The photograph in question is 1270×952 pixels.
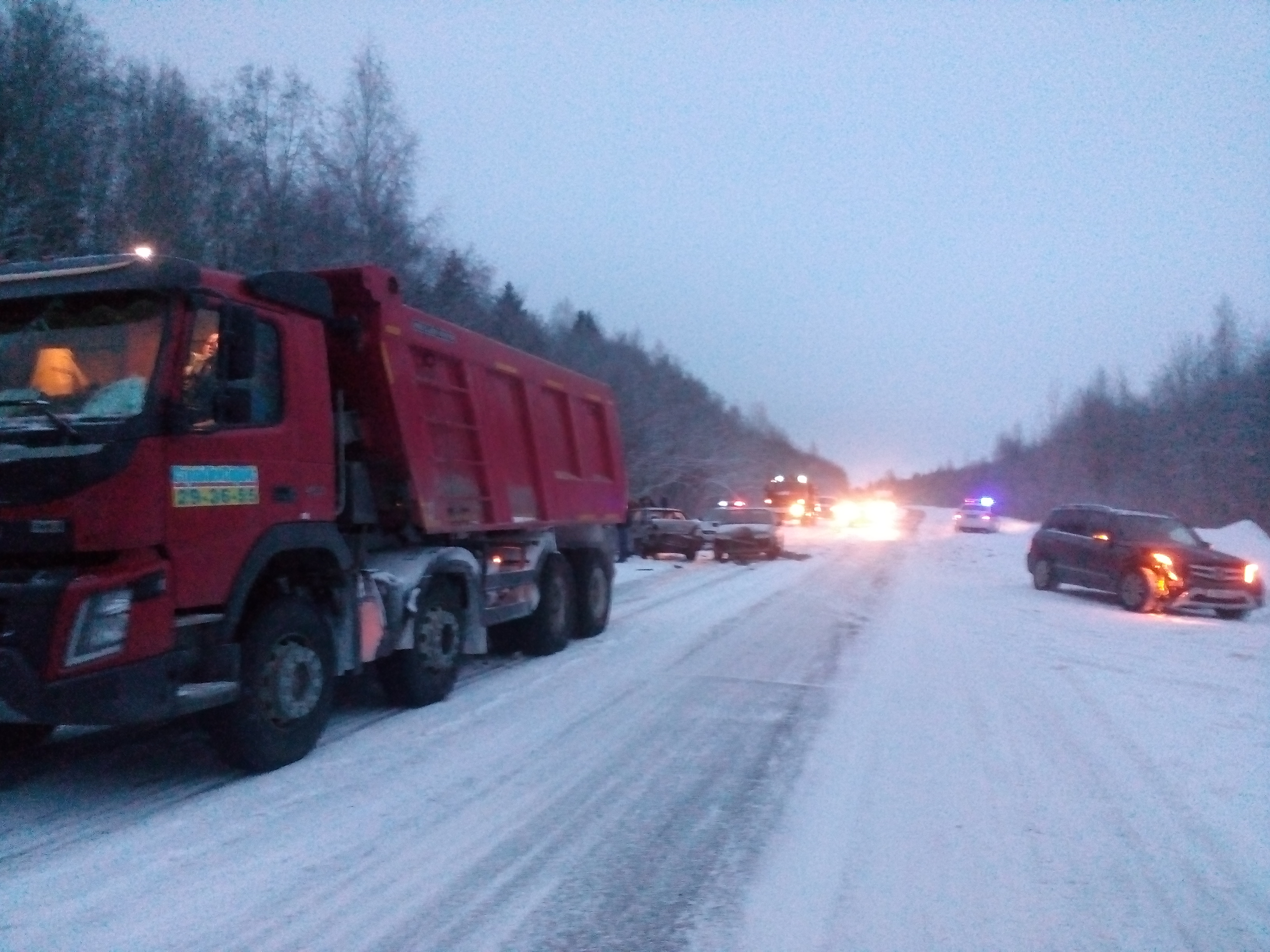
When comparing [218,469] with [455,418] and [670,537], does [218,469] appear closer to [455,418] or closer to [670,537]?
[455,418]

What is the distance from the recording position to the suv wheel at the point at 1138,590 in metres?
18.2

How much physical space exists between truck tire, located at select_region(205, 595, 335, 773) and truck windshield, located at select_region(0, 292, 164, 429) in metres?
1.72

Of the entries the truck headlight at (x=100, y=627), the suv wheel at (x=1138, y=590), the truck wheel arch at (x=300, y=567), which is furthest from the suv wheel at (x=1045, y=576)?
the truck headlight at (x=100, y=627)

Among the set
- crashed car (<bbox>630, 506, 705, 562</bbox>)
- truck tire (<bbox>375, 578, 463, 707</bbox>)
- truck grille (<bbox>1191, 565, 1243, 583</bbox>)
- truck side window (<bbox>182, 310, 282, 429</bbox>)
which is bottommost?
truck tire (<bbox>375, 578, 463, 707</bbox>)

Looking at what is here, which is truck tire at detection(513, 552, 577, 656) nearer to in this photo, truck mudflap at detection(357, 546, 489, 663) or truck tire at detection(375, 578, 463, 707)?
truck mudflap at detection(357, 546, 489, 663)

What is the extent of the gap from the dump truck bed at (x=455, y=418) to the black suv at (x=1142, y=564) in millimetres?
9935

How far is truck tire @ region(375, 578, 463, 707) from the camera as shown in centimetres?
917

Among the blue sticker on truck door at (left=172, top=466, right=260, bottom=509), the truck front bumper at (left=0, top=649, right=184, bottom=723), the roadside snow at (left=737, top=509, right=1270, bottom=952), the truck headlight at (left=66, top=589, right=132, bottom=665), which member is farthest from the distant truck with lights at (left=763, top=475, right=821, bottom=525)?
the truck headlight at (left=66, top=589, right=132, bottom=665)

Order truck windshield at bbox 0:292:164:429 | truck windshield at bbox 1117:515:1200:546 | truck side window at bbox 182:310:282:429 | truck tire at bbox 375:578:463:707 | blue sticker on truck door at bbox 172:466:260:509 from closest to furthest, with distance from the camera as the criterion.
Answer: truck windshield at bbox 0:292:164:429, blue sticker on truck door at bbox 172:466:260:509, truck side window at bbox 182:310:282:429, truck tire at bbox 375:578:463:707, truck windshield at bbox 1117:515:1200:546

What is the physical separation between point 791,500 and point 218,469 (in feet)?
189

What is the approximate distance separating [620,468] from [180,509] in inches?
374

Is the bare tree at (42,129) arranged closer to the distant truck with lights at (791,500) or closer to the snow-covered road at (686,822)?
the snow-covered road at (686,822)

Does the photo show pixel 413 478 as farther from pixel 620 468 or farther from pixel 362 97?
pixel 362 97

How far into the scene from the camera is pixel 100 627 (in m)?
5.88
